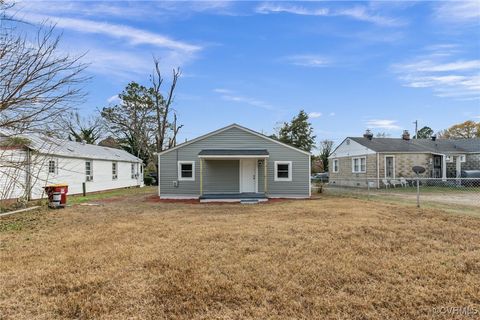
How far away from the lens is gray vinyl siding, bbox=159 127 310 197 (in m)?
16.0

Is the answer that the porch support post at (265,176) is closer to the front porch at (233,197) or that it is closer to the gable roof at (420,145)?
the front porch at (233,197)

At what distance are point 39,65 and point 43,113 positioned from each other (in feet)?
2.33

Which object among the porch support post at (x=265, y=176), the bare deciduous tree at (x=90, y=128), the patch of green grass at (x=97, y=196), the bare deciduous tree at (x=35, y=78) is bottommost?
the patch of green grass at (x=97, y=196)

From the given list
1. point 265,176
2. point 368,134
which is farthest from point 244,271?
point 368,134

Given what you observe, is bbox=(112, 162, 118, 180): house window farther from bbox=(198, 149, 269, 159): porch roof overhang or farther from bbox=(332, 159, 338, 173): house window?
bbox=(332, 159, 338, 173): house window

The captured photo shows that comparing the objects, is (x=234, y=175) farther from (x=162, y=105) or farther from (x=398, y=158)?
(x=162, y=105)

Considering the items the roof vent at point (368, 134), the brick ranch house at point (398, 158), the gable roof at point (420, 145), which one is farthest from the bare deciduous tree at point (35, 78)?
the roof vent at point (368, 134)

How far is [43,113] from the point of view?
14.1ft

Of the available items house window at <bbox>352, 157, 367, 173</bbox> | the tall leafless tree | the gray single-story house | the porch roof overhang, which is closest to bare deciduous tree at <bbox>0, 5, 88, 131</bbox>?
the porch roof overhang

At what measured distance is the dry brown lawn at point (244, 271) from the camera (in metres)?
3.14

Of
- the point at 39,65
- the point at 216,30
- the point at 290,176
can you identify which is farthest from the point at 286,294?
the point at 290,176

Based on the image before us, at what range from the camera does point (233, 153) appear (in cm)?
1496

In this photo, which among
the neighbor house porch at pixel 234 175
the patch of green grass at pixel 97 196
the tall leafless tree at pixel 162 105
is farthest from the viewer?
the tall leafless tree at pixel 162 105

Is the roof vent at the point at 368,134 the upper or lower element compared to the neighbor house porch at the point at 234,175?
upper
